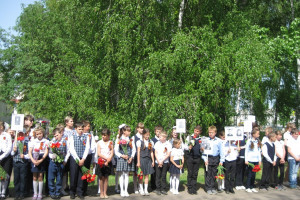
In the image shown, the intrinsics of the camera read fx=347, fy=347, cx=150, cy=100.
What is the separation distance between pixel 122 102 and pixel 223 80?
14.7 ft

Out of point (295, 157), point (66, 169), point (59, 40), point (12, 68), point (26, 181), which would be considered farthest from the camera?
point (12, 68)

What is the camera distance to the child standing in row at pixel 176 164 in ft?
33.7

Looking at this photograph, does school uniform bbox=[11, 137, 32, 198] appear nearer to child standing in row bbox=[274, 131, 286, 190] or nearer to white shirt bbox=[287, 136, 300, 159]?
child standing in row bbox=[274, 131, 286, 190]

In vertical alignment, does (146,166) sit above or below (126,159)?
below

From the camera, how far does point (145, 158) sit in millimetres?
10125

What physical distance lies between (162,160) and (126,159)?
121 centimetres

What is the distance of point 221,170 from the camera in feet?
34.5

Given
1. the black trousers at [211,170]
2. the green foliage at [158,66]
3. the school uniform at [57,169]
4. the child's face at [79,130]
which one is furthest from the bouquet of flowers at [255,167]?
the school uniform at [57,169]

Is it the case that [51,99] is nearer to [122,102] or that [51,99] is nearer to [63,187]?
[122,102]

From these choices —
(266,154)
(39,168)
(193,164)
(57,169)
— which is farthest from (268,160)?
(39,168)

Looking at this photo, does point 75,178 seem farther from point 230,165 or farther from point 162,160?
point 230,165

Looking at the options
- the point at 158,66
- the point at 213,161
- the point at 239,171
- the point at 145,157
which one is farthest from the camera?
the point at 158,66

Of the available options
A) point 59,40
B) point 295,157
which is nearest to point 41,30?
point 59,40

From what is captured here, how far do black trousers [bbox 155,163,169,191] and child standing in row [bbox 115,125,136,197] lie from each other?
0.94 meters
